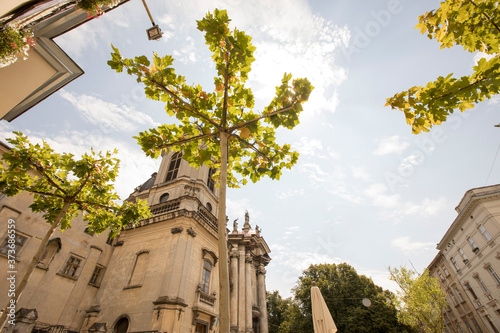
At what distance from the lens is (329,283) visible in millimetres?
32281

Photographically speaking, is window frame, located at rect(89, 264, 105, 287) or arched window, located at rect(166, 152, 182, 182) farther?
arched window, located at rect(166, 152, 182, 182)

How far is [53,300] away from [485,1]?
960 inches

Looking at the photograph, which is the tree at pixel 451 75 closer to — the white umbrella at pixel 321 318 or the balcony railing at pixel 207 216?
the white umbrella at pixel 321 318

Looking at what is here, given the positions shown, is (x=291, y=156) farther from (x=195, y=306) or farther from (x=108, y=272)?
(x=108, y=272)

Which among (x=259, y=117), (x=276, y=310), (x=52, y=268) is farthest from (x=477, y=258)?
(x=52, y=268)

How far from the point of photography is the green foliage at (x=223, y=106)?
4992mm

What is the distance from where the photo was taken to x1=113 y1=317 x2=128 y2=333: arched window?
48.4 feet

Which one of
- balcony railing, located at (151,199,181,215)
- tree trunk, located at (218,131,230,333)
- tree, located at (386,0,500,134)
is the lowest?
tree trunk, located at (218,131,230,333)

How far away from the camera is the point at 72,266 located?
16.5 meters

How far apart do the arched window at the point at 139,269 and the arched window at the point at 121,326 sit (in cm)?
212

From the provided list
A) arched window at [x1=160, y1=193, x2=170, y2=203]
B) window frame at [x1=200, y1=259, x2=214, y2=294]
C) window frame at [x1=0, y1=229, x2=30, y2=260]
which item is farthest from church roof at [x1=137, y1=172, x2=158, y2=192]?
window frame at [x1=200, y1=259, x2=214, y2=294]

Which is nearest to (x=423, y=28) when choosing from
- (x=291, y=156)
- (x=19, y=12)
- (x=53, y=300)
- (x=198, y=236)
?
(x=291, y=156)

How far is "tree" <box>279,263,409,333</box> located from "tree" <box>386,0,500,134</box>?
103 ft

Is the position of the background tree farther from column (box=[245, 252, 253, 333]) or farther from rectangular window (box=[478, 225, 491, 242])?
rectangular window (box=[478, 225, 491, 242])
